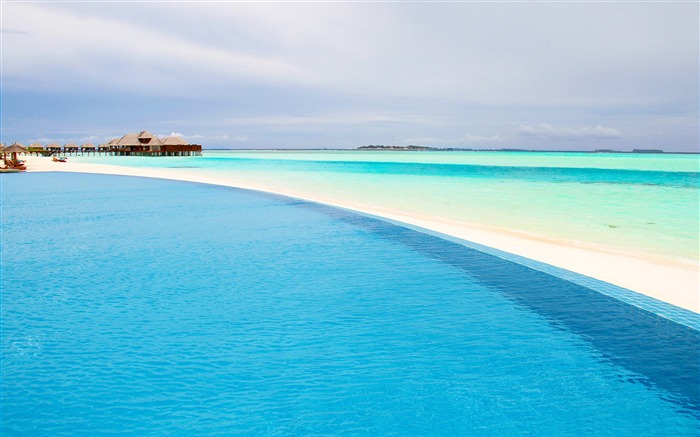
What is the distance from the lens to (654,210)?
18.2 meters

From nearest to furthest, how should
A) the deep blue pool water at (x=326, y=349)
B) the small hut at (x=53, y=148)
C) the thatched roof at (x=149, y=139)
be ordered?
the deep blue pool water at (x=326, y=349)
the thatched roof at (x=149, y=139)
the small hut at (x=53, y=148)

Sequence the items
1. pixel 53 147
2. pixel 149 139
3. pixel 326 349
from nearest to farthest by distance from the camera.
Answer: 1. pixel 326 349
2. pixel 149 139
3. pixel 53 147

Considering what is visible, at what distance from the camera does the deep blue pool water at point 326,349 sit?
369 centimetres

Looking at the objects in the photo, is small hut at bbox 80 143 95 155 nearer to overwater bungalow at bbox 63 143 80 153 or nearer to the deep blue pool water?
overwater bungalow at bbox 63 143 80 153

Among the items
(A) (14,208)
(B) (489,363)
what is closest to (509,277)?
(B) (489,363)

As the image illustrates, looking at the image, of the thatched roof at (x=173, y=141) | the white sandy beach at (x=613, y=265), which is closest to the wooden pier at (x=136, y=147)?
the thatched roof at (x=173, y=141)

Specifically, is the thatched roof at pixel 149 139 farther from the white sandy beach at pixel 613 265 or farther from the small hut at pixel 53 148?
the white sandy beach at pixel 613 265

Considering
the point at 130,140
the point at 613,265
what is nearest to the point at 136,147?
the point at 130,140

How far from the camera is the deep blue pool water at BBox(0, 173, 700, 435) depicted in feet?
12.1

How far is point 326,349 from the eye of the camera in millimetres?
4879

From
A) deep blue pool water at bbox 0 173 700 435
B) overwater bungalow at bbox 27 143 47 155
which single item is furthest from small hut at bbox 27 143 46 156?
deep blue pool water at bbox 0 173 700 435

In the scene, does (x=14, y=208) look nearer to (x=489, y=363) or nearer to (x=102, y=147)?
(x=489, y=363)

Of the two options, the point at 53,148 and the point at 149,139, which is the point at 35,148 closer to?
the point at 53,148

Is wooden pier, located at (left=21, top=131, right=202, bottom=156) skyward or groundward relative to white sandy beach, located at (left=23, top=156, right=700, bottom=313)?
skyward
